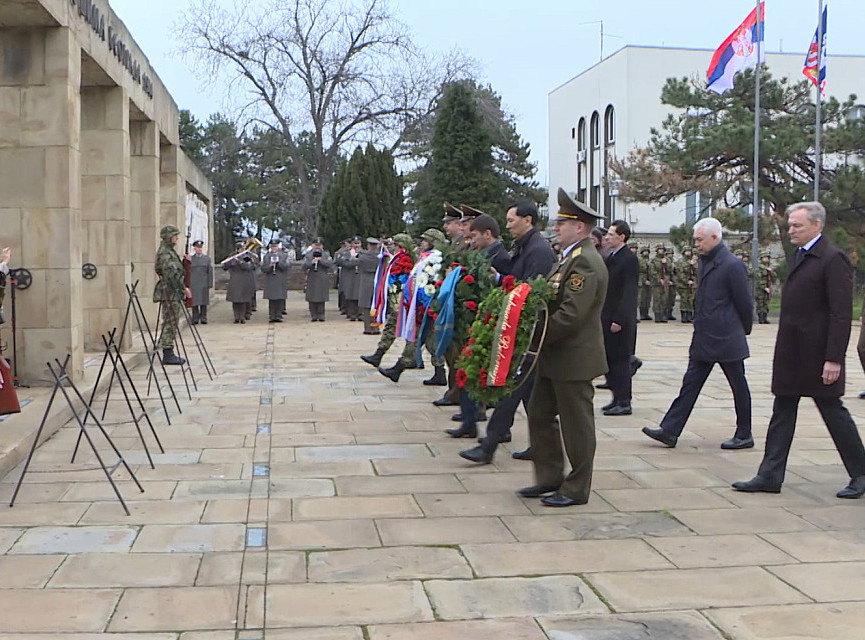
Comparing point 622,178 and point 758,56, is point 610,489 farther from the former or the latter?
point 622,178

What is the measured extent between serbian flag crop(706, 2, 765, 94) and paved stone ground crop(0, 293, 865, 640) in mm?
16080

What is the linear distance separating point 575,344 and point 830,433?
172 centimetres

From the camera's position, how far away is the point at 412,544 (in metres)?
5.29

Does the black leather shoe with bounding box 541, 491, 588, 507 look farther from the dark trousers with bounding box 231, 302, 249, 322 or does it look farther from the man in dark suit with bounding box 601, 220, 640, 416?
the dark trousers with bounding box 231, 302, 249, 322

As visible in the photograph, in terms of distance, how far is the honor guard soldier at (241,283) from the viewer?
21.2 meters

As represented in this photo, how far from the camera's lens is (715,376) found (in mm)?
12672

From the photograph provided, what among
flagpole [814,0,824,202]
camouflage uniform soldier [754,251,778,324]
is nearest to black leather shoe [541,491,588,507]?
camouflage uniform soldier [754,251,778,324]

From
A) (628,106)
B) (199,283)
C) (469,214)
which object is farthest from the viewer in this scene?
(628,106)

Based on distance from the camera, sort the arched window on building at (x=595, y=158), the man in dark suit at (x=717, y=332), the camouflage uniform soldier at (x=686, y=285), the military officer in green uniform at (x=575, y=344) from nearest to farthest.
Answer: the military officer in green uniform at (x=575, y=344) < the man in dark suit at (x=717, y=332) < the camouflage uniform soldier at (x=686, y=285) < the arched window on building at (x=595, y=158)

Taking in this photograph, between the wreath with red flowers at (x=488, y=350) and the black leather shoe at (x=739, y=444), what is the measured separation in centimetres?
240

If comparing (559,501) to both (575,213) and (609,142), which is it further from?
(609,142)

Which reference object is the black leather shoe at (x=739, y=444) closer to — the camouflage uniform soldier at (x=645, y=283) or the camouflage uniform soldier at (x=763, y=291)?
the camouflage uniform soldier at (x=645, y=283)

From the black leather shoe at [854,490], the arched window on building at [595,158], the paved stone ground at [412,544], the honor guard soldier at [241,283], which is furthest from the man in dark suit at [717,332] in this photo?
the arched window on building at [595,158]

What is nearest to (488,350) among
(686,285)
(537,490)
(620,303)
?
(537,490)
